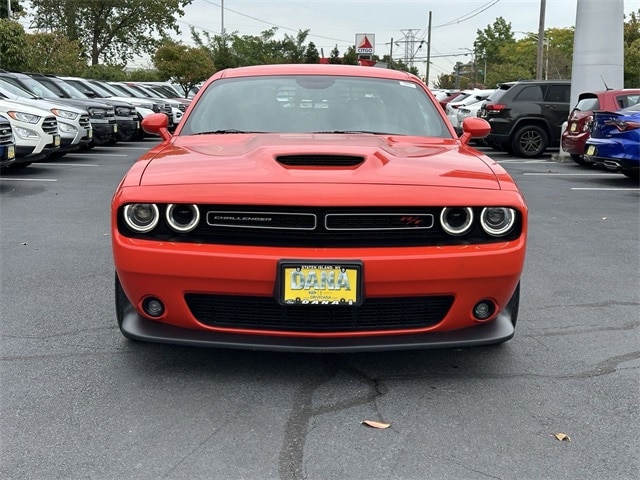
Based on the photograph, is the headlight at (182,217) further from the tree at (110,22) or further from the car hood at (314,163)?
the tree at (110,22)

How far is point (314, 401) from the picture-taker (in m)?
3.43

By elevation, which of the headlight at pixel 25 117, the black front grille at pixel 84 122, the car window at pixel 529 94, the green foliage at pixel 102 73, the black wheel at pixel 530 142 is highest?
the green foliage at pixel 102 73

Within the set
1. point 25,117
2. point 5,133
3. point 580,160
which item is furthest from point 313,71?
point 580,160

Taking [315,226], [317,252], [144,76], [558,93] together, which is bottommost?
[317,252]

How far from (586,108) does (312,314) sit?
38.5 ft

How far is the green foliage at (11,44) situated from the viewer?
2467cm

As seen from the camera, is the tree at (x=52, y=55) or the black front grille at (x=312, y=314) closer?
the black front grille at (x=312, y=314)

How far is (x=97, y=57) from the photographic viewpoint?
51188 millimetres

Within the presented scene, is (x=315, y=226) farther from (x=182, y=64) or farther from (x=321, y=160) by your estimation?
(x=182, y=64)

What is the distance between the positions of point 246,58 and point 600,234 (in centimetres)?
5748

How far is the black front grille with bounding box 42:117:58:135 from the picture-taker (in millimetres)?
12469

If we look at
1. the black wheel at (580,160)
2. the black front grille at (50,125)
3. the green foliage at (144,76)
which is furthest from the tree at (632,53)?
the black front grille at (50,125)

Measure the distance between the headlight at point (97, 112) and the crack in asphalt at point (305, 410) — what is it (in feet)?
46.6

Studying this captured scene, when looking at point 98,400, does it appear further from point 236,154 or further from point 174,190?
point 236,154
